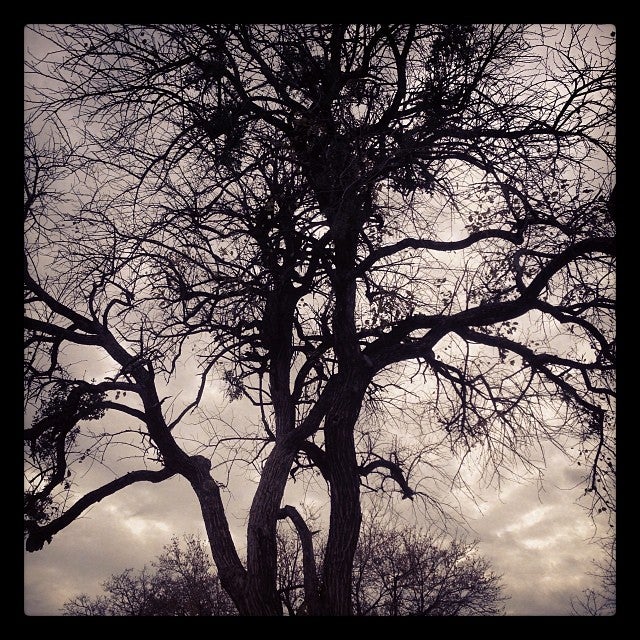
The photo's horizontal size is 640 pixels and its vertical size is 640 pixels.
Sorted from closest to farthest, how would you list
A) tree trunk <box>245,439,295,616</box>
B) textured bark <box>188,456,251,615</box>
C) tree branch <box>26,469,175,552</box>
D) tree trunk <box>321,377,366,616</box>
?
tree trunk <box>245,439,295,616</box>
textured bark <box>188,456,251,615</box>
tree trunk <box>321,377,366,616</box>
tree branch <box>26,469,175,552</box>

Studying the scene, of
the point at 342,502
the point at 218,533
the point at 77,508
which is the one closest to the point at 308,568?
the point at 342,502

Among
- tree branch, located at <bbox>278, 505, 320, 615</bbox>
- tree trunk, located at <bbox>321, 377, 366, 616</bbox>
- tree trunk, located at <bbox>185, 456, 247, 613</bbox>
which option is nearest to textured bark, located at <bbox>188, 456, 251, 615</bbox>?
tree trunk, located at <bbox>185, 456, 247, 613</bbox>

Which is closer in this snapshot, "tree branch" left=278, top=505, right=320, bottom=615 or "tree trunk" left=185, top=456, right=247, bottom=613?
"tree trunk" left=185, top=456, right=247, bottom=613

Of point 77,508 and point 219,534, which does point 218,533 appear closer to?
point 219,534

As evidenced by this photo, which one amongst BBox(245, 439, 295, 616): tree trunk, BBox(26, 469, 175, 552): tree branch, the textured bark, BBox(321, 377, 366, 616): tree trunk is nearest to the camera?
BBox(245, 439, 295, 616): tree trunk

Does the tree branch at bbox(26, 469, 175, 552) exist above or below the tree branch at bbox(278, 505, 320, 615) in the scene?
above

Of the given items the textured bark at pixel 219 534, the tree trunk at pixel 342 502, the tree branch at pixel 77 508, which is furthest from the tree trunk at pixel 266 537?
the tree branch at pixel 77 508

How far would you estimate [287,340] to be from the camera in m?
8.73

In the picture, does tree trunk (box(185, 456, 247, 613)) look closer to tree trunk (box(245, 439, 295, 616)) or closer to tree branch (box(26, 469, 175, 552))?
→ tree trunk (box(245, 439, 295, 616))

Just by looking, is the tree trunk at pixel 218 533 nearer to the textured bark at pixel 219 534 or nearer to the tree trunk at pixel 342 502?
the textured bark at pixel 219 534

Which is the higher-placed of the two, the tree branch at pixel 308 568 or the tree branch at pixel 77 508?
the tree branch at pixel 77 508

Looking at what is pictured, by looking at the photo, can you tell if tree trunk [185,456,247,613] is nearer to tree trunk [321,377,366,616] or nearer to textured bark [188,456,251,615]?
textured bark [188,456,251,615]

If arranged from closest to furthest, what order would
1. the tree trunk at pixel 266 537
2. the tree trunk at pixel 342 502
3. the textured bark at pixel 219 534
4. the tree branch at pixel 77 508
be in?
1. the tree trunk at pixel 266 537
2. the textured bark at pixel 219 534
3. the tree trunk at pixel 342 502
4. the tree branch at pixel 77 508
